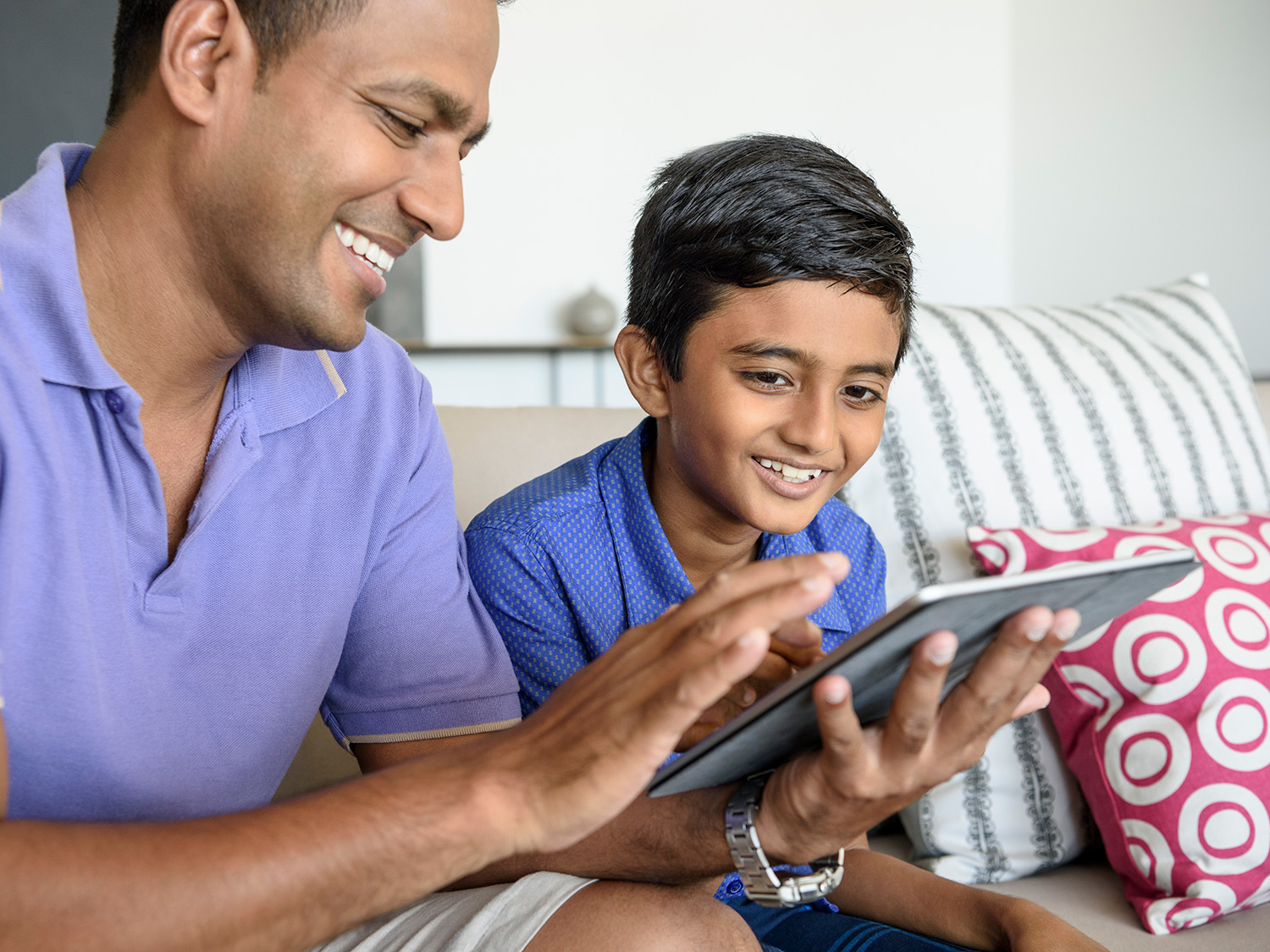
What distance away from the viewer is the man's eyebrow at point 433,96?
0.88m

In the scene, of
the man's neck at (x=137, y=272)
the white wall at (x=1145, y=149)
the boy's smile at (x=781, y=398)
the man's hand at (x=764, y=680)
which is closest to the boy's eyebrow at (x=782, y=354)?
the boy's smile at (x=781, y=398)

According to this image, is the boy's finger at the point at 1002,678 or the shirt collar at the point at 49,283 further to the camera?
the shirt collar at the point at 49,283

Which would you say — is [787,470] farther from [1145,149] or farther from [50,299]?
[1145,149]

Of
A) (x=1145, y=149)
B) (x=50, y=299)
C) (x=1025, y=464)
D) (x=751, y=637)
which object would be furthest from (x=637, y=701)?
(x=1145, y=149)

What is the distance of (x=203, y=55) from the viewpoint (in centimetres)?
89

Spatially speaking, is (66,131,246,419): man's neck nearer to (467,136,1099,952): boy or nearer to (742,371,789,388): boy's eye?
(467,136,1099,952): boy

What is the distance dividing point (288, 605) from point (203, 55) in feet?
1.56

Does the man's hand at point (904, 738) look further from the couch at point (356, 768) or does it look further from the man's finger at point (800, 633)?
the couch at point (356, 768)

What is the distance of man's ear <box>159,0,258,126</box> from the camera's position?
0.88 metres

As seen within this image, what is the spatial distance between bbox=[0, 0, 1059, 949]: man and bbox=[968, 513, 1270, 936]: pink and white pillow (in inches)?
21.9

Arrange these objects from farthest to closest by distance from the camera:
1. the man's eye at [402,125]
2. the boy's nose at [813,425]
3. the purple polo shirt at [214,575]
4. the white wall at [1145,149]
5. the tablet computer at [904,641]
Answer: the white wall at [1145,149], the boy's nose at [813,425], the man's eye at [402,125], the purple polo shirt at [214,575], the tablet computer at [904,641]

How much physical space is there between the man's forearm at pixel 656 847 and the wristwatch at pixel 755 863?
0.02m

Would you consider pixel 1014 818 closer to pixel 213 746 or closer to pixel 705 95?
pixel 213 746

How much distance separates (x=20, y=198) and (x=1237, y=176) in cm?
325
